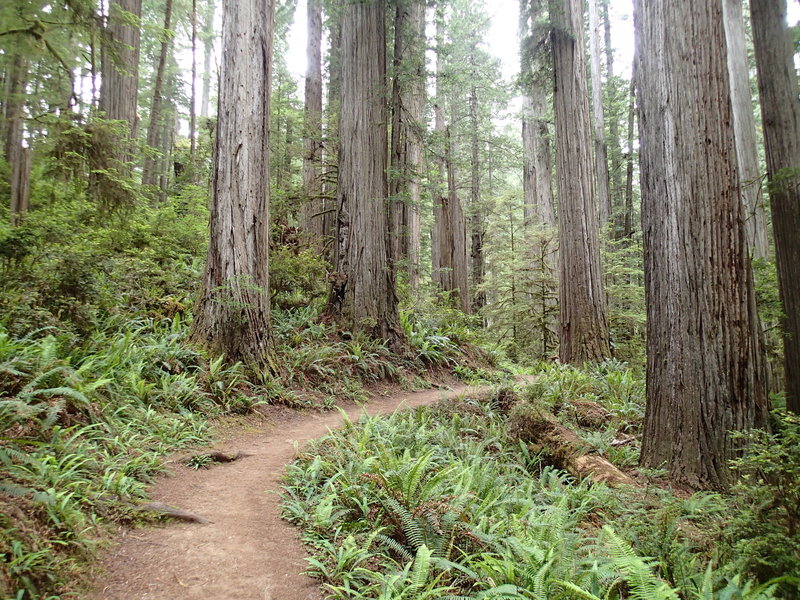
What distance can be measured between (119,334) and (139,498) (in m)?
3.40

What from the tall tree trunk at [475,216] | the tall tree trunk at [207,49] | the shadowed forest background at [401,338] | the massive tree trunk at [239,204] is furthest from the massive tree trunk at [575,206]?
the tall tree trunk at [207,49]

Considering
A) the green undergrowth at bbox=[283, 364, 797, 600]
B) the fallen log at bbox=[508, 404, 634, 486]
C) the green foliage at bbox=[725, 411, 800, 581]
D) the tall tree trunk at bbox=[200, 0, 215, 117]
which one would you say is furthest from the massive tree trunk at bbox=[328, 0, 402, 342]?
the tall tree trunk at bbox=[200, 0, 215, 117]

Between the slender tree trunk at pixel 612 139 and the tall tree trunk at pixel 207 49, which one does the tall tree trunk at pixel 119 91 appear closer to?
the tall tree trunk at pixel 207 49

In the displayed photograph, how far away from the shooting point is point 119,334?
6203 mm

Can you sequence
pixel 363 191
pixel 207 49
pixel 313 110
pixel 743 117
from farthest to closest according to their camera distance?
1. pixel 207 49
2. pixel 313 110
3. pixel 743 117
4. pixel 363 191

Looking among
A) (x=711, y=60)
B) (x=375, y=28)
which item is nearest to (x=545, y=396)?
(x=711, y=60)

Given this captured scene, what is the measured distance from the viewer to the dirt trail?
2.59 m

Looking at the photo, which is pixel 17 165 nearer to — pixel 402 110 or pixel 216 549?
pixel 402 110

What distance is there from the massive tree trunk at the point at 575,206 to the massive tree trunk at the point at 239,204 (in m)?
6.14

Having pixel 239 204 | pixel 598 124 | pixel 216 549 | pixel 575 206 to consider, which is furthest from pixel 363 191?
pixel 598 124

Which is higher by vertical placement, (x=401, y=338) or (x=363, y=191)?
(x=363, y=191)

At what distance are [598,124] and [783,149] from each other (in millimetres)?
15547

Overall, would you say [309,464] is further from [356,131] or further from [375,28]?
[375,28]

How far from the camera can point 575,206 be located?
983 centimetres
